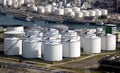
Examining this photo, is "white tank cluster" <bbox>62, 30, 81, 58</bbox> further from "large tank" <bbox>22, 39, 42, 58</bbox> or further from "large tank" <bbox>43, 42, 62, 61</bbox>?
"large tank" <bbox>22, 39, 42, 58</bbox>

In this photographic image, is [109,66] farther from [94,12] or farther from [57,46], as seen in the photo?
[94,12]

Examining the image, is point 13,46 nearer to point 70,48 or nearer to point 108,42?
point 70,48

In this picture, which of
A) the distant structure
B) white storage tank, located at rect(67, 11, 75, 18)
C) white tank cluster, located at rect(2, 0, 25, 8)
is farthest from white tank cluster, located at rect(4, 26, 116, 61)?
white tank cluster, located at rect(2, 0, 25, 8)

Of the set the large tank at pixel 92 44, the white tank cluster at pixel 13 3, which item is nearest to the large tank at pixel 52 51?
the large tank at pixel 92 44

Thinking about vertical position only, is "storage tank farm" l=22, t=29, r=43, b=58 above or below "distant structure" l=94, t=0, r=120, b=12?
below

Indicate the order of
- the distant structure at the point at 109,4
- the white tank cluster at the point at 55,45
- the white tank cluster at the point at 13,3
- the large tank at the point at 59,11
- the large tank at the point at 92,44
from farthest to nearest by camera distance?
1. the white tank cluster at the point at 13,3
2. the distant structure at the point at 109,4
3. the large tank at the point at 59,11
4. the large tank at the point at 92,44
5. the white tank cluster at the point at 55,45

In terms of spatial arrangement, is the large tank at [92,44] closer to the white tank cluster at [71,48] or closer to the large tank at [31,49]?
the white tank cluster at [71,48]

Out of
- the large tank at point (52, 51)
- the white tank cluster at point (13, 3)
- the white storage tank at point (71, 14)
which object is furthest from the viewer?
the white tank cluster at point (13, 3)
